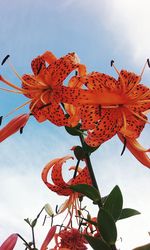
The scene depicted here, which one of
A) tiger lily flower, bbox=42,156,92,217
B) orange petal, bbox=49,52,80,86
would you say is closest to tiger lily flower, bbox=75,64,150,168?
orange petal, bbox=49,52,80,86

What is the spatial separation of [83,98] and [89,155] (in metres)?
0.23

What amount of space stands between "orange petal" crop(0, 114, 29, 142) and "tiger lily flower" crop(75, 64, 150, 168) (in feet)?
0.70

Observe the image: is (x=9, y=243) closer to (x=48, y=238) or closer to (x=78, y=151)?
(x=48, y=238)

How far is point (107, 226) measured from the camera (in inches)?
47.2

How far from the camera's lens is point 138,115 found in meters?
1.43

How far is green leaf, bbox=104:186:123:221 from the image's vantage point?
48.6 inches

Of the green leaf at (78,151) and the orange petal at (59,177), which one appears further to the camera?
the orange petal at (59,177)

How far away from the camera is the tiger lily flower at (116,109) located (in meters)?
1.32

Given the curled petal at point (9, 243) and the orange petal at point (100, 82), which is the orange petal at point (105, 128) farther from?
the curled petal at point (9, 243)

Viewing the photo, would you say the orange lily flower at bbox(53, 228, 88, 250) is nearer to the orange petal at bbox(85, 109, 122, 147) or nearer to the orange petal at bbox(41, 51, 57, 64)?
the orange petal at bbox(85, 109, 122, 147)

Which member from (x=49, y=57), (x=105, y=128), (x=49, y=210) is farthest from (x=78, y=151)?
(x=49, y=210)

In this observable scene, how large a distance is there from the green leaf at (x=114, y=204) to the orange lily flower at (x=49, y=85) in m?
0.29

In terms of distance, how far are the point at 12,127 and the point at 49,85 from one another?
290 mm

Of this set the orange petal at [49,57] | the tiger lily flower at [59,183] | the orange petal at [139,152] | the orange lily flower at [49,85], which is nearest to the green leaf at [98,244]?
the orange petal at [139,152]
